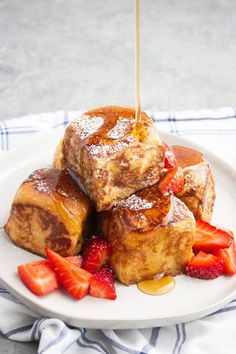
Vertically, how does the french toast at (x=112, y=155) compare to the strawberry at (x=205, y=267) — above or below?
above

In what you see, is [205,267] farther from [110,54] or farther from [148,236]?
[110,54]

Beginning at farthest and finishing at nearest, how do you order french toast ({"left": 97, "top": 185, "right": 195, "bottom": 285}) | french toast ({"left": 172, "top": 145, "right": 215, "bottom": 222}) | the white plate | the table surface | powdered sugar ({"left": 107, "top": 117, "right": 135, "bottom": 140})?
the table surface → french toast ({"left": 172, "top": 145, "right": 215, "bottom": 222}) → powdered sugar ({"left": 107, "top": 117, "right": 135, "bottom": 140}) → french toast ({"left": 97, "top": 185, "right": 195, "bottom": 285}) → the white plate

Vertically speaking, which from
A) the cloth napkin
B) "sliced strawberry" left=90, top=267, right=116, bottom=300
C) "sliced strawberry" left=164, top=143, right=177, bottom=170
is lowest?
the cloth napkin

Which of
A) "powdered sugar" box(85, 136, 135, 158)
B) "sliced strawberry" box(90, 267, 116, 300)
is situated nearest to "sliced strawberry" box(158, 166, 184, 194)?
"powdered sugar" box(85, 136, 135, 158)

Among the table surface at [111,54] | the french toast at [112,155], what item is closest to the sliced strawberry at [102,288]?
the french toast at [112,155]

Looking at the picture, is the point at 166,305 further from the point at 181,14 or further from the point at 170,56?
the point at 181,14

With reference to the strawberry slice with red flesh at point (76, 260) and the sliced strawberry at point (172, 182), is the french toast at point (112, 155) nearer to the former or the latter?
the sliced strawberry at point (172, 182)

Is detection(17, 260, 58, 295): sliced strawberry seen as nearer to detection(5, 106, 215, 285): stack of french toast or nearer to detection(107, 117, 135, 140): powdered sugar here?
detection(5, 106, 215, 285): stack of french toast
